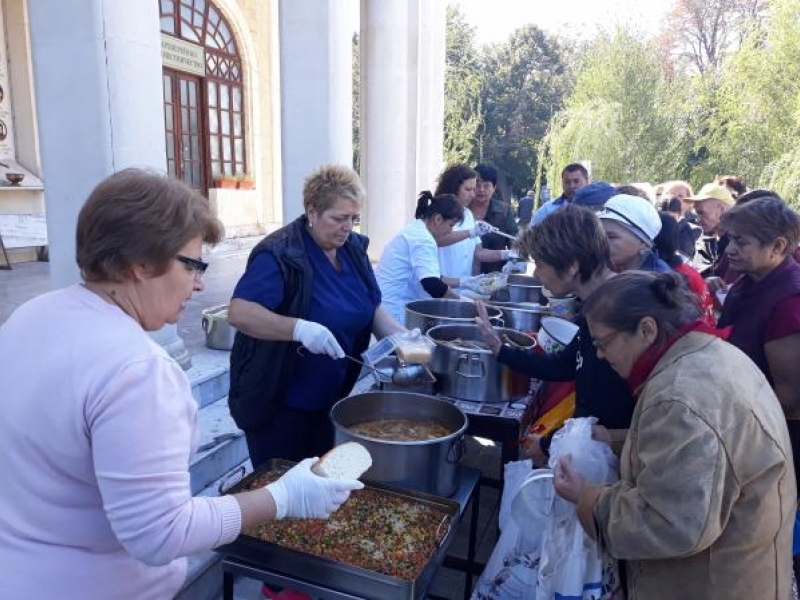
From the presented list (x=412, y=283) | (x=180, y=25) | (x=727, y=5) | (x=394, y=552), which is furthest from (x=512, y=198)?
(x=394, y=552)

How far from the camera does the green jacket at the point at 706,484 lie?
1.26 meters

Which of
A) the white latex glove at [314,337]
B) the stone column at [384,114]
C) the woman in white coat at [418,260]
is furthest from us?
the stone column at [384,114]

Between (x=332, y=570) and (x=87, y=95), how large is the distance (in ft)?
8.58

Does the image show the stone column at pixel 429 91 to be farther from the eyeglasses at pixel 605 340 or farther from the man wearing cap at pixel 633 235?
the eyeglasses at pixel 605 340

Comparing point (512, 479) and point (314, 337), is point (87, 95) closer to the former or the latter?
point (314, 337)

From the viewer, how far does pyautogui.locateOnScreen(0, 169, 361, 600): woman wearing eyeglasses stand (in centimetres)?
100

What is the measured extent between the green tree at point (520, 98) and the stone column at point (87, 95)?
26187mm

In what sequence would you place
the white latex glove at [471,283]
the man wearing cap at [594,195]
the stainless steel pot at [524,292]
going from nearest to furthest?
1. the stainless steel pot at [524,292]
2. the white latex glove at [471,283]
3. the man wearing cap at [594,195]

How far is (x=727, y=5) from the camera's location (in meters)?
25.1

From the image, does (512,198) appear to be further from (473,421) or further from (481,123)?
(473,421)

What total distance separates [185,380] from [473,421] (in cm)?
150

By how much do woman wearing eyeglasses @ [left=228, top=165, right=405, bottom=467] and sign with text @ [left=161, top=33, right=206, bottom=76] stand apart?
8587 millimetres

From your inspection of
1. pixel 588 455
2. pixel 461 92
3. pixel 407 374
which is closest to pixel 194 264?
pixel 588 455

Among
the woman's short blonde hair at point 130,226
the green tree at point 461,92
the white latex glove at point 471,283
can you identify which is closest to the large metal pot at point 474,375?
the woman's short blonde hair at point 130,226
